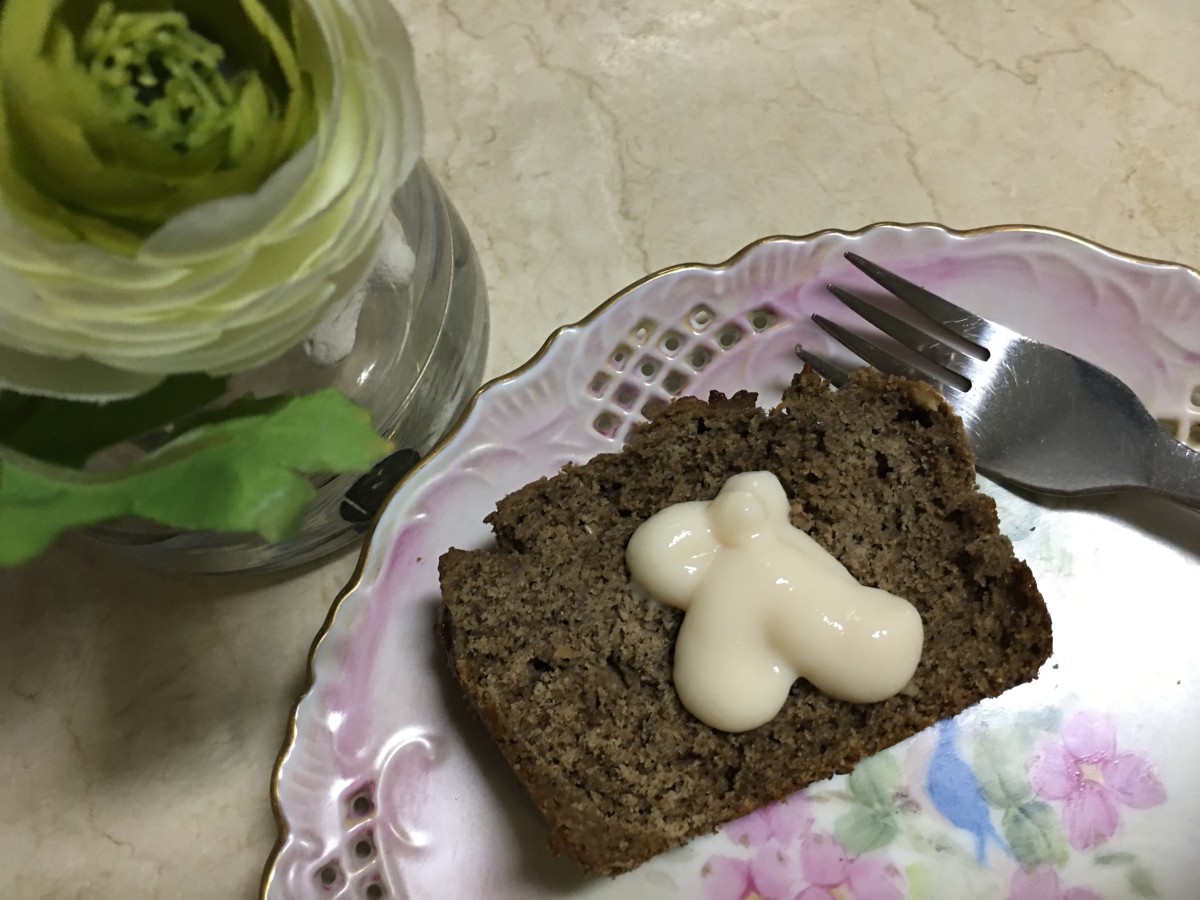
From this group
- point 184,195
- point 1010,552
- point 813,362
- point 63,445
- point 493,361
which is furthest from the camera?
point 493,361


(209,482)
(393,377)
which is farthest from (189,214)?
(393,377)

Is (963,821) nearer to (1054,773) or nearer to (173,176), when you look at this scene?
(1054,773)

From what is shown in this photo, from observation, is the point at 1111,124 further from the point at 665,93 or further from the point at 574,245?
the point at 574,245

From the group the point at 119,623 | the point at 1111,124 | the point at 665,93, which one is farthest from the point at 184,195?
the point at 1111,124

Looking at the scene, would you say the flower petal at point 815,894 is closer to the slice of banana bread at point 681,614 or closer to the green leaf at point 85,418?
the slice of banana bread at point 681,614

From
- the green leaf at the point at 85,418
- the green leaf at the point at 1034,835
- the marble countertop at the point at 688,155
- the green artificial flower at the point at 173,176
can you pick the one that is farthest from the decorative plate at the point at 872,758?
the green artificial flower at the point at 173,176

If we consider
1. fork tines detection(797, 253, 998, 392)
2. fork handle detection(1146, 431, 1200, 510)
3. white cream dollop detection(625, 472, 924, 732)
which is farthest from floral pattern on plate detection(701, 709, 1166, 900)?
fork tines detection(797, 253, 998, 392)
